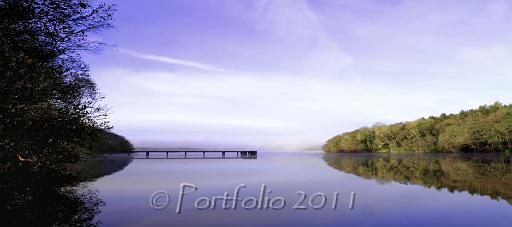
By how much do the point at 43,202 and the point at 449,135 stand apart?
8899 centimetres

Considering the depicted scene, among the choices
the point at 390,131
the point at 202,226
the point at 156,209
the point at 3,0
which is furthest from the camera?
the point at 390,131

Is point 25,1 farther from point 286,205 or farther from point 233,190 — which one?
point 233,190

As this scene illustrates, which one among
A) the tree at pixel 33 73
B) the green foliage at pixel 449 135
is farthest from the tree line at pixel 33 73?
the green foliage at pixel 449 135

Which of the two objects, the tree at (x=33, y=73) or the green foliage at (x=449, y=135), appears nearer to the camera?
the tree at (x=33, y=73)

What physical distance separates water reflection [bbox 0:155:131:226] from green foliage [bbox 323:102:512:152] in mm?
79415

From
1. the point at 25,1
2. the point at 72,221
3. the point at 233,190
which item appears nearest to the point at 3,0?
the point at 25,1

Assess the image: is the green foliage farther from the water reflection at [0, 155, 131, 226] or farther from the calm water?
the water reflection at [0, 155, 131, 226]

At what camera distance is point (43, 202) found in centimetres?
1952

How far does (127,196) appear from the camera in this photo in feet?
73.6

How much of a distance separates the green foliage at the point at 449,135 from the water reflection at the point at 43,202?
3127 inches

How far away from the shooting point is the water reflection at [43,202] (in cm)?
1512

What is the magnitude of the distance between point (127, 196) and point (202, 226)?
9.58 metres

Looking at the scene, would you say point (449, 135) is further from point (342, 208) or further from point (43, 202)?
point (43, 202)

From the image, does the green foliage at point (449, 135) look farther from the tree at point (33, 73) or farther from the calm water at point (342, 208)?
the tree at point (33, 73)
